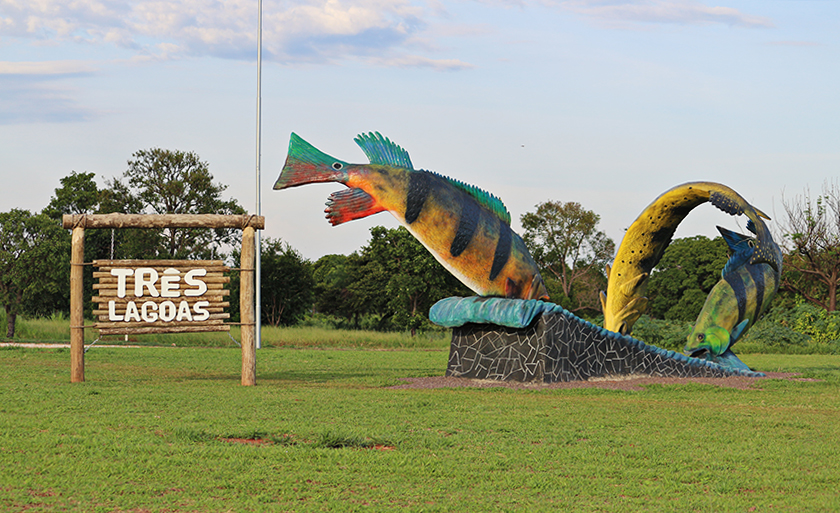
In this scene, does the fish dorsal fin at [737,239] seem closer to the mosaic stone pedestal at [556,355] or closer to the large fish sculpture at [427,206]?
the mosaic stone pedestal at [556,355]

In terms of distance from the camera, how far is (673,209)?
16.5m

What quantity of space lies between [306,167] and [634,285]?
7170mm

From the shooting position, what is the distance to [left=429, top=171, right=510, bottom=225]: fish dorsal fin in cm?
1509

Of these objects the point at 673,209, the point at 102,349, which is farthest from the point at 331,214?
the point at 102,349

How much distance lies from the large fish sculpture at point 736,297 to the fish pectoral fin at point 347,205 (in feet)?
25.7

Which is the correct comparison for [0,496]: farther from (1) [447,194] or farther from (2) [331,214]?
(1) [447,194]

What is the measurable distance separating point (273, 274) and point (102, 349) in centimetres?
1795

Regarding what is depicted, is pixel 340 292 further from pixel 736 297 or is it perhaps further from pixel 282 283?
pixel 736 297

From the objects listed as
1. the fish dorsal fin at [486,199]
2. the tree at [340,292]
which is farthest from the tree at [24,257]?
the fish dorsal fin at [486,199]

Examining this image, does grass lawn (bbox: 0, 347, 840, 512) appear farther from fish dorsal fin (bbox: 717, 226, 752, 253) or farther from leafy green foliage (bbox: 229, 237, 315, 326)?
leafy green foliage (bbox: 229, 237, 315, 326)

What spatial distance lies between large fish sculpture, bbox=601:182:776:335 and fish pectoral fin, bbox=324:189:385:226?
5.59 meters

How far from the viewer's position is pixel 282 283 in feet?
139

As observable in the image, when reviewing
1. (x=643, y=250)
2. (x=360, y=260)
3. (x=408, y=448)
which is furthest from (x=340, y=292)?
(x=408, y=448)

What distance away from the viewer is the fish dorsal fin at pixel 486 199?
1509 cm
